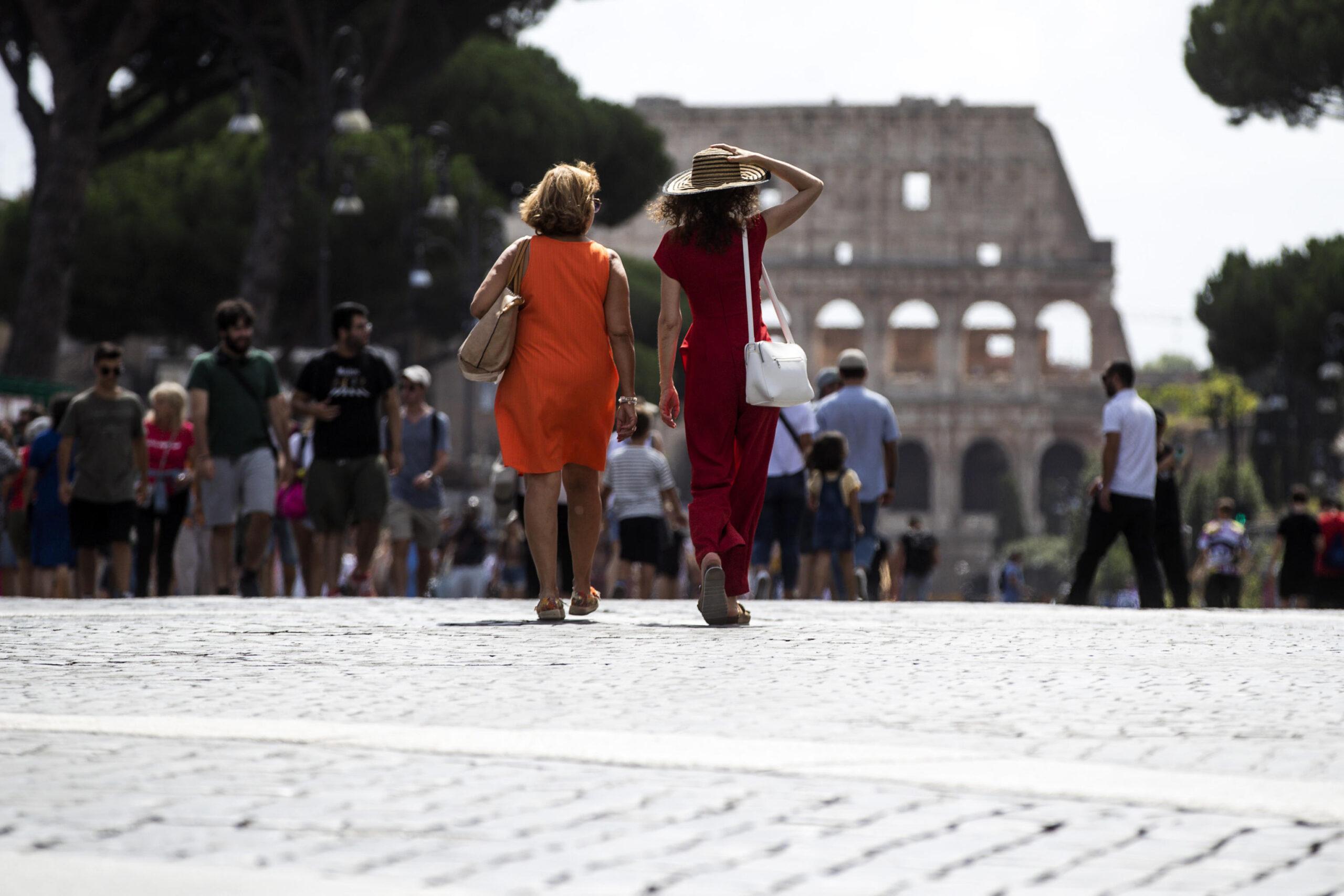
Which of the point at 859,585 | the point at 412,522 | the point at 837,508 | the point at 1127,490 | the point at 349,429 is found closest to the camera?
the point at 349,429

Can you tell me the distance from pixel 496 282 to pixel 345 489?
2.92 meters

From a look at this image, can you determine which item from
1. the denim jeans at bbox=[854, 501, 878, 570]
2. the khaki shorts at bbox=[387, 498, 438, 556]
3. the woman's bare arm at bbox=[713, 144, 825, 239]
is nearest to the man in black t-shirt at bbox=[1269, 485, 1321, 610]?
the denim jeans at bbox=[854, 501, 878, 570]

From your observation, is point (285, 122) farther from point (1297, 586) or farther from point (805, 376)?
point (805, 376)

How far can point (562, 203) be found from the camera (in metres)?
6.93

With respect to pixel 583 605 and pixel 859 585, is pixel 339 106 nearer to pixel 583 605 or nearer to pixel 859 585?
pixel 859 585

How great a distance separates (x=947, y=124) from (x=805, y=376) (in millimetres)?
60120

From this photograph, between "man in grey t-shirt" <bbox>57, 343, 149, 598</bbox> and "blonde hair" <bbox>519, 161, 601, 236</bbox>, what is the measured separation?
12.0ft

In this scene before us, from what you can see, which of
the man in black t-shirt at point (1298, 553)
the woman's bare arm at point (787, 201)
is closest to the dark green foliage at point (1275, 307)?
the man in black t-shirt at point (1298, 553)

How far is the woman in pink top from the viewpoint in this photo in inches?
412

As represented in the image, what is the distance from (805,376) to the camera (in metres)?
6.63

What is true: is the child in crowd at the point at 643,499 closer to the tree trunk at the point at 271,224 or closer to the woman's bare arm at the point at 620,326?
the woman's bare arm at the point at 620,326

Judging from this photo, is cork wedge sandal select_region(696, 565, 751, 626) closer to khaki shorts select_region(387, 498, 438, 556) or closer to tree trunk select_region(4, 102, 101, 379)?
khaki shorts select_region(387, 498, 438, 556)

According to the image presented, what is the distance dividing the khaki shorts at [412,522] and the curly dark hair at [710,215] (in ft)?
14.9

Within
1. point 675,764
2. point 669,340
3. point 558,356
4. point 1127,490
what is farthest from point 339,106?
point 675,764
